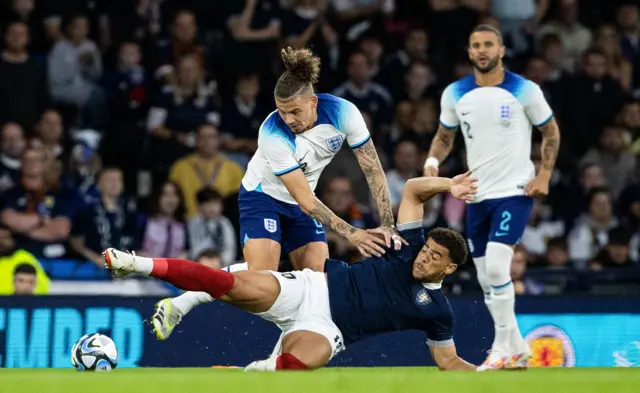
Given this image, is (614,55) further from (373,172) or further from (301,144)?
(301,144)

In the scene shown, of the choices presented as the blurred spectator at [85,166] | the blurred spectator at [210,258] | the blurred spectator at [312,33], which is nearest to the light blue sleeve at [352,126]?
the blurred spectator at [210,258]

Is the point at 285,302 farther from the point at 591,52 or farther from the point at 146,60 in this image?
the point at 591,52

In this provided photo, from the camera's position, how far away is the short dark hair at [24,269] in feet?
38.3

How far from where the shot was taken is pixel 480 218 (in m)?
10.3

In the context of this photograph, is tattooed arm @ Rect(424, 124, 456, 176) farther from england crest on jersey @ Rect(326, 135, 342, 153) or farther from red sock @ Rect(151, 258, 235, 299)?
red sock @ Rect(151, 258, 235, 299)

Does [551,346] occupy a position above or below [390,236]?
below

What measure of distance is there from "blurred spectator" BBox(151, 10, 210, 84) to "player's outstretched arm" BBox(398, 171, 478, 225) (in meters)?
Result: 6.45

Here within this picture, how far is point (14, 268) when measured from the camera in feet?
39.8

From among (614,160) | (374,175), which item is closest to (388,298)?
(374,175)

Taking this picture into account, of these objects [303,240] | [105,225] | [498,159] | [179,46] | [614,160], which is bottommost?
[105,225]

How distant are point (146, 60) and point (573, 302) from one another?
6166 millimetres

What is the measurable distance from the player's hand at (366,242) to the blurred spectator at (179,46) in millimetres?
6549

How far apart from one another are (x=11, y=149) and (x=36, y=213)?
0.93 meters

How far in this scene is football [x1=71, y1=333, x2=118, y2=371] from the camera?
29.0ft
